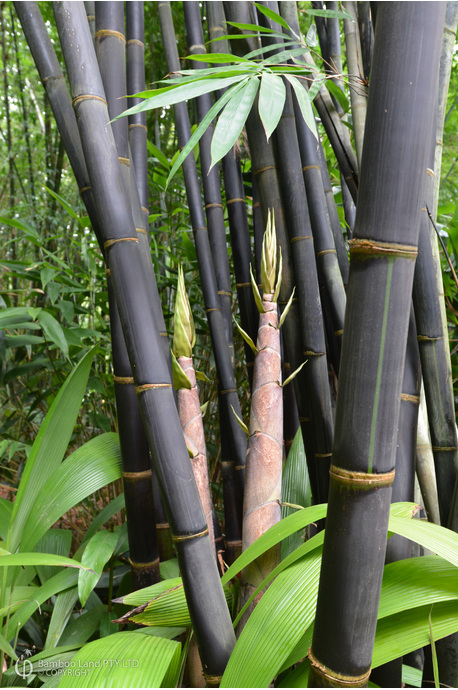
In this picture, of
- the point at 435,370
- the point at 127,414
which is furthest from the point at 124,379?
the point at 435,370

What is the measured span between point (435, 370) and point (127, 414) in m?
0.41

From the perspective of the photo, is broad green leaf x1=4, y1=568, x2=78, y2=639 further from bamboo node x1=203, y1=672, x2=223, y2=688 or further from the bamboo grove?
bamboo node x1=203, y1=672, x2=223, y2=688

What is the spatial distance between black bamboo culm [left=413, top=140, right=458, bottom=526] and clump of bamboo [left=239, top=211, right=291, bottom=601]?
183 millimetres

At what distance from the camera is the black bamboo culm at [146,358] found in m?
0.48

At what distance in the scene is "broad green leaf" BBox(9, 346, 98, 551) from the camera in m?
0.75

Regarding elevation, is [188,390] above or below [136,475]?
above

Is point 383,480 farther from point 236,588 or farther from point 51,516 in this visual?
point 51,516

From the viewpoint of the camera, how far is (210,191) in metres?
0.85

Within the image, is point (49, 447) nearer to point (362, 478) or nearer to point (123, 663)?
point (123, 663)

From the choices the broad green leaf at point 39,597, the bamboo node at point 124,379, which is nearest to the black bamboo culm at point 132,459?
the bamboo node at point 124,379

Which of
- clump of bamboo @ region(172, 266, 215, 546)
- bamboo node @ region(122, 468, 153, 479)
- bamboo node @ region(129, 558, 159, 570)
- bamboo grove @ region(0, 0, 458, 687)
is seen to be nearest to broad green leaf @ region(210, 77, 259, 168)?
bamboo grove @ region(0, 0, 458, 687)

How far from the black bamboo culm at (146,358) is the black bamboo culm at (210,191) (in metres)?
0.31

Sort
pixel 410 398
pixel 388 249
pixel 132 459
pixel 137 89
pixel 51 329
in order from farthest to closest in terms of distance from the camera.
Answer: pixel 51 329 → pixel 137 89 → pixel 132 459 → pixel 410 398 → pixel 388 249

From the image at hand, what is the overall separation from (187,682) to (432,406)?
0.51m
